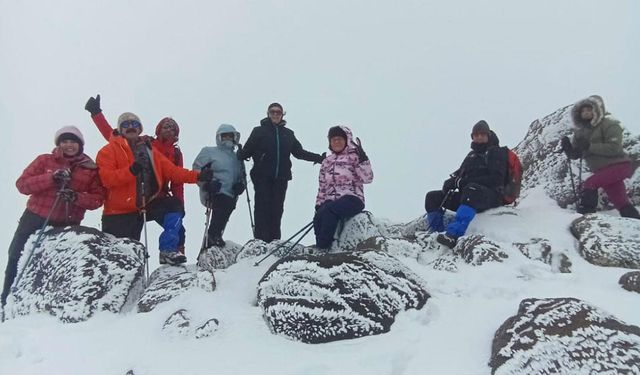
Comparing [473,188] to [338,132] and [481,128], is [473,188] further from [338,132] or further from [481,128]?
Result: [338,132]

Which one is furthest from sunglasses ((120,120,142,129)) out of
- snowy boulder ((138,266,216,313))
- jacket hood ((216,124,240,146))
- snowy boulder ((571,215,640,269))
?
snowy boulder ((571,215,640,269))

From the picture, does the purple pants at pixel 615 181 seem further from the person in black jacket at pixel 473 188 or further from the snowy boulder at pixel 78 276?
the snowy boulder at pixel 78 276

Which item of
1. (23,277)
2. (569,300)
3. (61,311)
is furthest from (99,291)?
(569,300)

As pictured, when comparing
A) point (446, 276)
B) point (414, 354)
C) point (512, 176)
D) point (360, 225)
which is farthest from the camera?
point (512, 176)

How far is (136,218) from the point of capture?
9805 mm

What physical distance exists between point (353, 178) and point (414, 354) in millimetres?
4700

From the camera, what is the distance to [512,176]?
1080 centimetres

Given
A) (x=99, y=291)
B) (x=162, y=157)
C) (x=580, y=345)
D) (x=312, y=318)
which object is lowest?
(x=580, y=345)

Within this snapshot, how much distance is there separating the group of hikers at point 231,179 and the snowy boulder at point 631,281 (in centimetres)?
271

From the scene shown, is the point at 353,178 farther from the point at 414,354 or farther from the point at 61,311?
the point at 61,311

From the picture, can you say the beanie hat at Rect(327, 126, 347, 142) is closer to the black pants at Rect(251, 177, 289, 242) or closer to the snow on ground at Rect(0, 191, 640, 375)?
the black pants at Rect(251, 177, 289, 242)

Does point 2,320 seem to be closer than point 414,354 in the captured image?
No

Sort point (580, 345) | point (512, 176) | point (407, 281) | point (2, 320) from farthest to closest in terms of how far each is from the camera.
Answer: point (512, 176) < point (2, 320) < point (407, 281) < point (580, 345)

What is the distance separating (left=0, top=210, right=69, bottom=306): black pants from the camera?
9.10 metres
